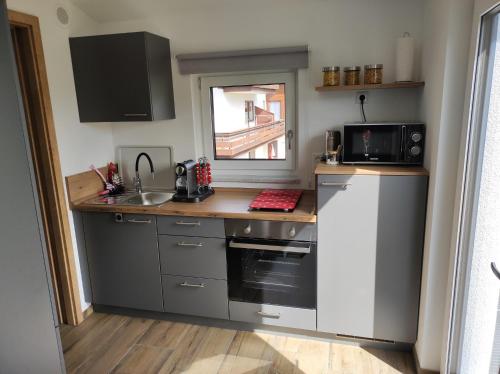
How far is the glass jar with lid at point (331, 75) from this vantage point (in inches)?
96.9

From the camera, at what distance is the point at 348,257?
230 cm

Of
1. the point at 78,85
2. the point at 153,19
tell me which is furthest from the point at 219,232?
the point at 153,19

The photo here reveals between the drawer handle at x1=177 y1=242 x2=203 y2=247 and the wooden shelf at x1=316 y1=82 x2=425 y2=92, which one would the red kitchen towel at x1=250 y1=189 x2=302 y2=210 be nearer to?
the drawer handle at x1=177 y1=242 x2=203 y2=247

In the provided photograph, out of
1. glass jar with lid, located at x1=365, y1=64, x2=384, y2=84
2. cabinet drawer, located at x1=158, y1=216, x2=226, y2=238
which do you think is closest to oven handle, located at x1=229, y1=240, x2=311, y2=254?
cabinet drawer, located at x1=158, y1=216, x2=226, y2=238

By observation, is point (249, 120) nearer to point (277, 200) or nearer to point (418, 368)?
point (277, 200)

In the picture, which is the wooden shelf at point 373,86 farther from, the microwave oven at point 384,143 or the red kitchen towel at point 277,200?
the red kitchen towel at point 277,200

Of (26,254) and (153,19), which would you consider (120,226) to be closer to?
(26,254)

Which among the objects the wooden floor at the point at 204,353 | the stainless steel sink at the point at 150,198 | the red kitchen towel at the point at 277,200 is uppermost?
the red kitchen towel at the point at 277,200

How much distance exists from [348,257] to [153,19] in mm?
2221

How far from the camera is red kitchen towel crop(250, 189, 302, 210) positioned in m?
2.38

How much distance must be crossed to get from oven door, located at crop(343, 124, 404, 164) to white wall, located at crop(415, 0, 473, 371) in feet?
0.59

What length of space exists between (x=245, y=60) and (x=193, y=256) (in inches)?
56.2

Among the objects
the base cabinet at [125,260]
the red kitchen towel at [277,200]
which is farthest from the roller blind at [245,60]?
the base cabinet at [125,260]

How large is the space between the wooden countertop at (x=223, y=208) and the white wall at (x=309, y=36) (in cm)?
44
